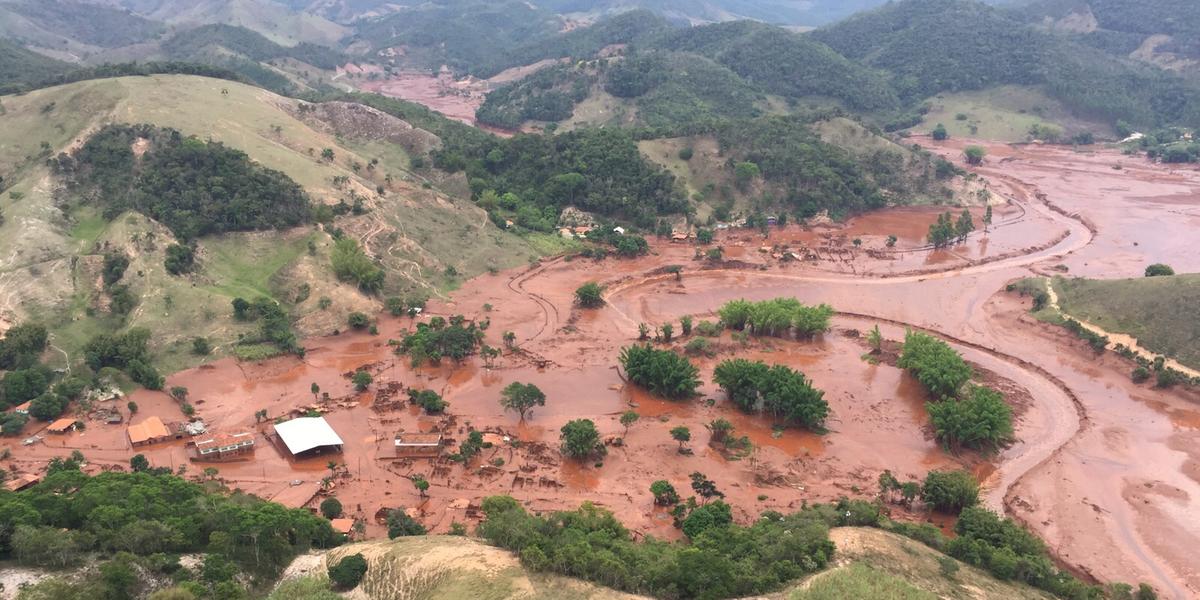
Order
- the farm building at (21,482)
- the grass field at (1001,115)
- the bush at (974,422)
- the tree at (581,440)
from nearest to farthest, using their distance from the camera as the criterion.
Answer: the farm building at (21,482)
the tree at (581,440)
the bush at (974,422)
the grass field at (1001,115)

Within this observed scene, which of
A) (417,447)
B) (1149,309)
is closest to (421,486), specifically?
(417,447)

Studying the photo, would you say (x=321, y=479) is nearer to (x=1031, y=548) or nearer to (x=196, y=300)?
(x=196, y=300)

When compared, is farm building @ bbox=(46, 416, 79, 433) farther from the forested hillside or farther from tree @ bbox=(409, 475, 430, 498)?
the forested hillside

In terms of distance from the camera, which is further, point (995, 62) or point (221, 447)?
point (995, 62)

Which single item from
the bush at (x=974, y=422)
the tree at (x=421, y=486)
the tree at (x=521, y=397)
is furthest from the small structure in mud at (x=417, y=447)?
the bush at (x=974, y=422)

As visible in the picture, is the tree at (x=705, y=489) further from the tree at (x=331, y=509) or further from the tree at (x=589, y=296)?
the tree at (x=589, y=296)

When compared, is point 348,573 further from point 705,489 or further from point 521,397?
point 521,397
